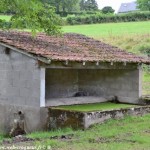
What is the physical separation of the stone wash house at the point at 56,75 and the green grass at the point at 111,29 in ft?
71.5

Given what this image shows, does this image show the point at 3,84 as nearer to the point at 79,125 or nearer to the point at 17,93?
the point at 17,93

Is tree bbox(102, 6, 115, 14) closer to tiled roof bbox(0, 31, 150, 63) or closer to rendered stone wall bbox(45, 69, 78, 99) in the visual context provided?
tiled roof bbox(0, 31, 150, 63)

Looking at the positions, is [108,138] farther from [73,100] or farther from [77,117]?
[73,100]

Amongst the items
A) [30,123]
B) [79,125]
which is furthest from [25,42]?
[79,125]

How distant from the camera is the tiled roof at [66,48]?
46.3 feet

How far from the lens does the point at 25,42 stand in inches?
595

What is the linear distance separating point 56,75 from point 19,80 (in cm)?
268

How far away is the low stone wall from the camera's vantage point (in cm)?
1320

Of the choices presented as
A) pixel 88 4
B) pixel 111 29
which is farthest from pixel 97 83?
pixel 88 4

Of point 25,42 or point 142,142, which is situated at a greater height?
point 25,42

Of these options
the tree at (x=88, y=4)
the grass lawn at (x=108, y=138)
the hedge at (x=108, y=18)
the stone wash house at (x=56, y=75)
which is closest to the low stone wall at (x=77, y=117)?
the grass lawn at (x=108, y=138)

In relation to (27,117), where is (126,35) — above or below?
above

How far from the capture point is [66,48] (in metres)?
15.7

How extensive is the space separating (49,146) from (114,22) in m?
42.5
